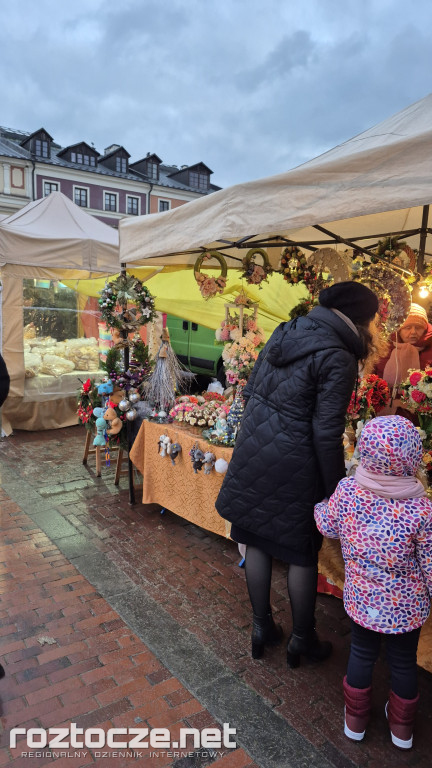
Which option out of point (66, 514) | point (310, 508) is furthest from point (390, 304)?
point (66, 514)

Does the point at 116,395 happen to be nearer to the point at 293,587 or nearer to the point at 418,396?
the point at 293,587

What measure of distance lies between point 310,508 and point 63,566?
7.11 ft

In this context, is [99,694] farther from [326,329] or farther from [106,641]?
[326,329]

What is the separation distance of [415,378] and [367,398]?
48cm

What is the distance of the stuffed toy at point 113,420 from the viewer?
4.91 metres

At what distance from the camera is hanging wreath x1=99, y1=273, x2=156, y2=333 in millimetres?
4648

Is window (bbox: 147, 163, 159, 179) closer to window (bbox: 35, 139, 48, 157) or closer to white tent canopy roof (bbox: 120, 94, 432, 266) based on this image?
window (bbox: 35, 139, 48, 157)

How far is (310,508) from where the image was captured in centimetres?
231

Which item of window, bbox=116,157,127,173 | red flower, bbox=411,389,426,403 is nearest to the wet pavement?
red flower, bbox=411,389,426,403

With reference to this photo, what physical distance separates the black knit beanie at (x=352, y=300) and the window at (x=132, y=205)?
125 ft

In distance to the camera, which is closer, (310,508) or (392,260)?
(310,508)

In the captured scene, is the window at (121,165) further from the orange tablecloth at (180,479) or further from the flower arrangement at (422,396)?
the flower arrangement at (422,396)

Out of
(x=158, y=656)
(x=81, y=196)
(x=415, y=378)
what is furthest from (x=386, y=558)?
(x=81, y=196)

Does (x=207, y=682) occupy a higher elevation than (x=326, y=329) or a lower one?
lower
